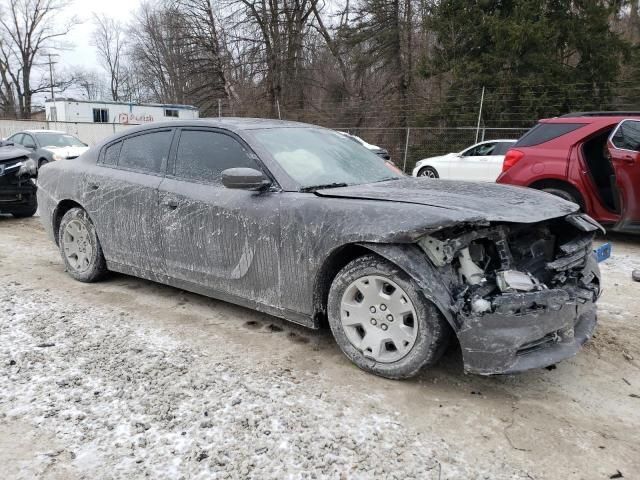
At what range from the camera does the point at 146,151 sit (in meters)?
4.50

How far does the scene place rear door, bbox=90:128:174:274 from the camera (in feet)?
14.0

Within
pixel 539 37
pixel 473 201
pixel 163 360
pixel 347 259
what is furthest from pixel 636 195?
pixel 539 37

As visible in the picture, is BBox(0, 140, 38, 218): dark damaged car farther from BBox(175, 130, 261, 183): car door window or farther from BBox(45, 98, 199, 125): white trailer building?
BBox(45, 98, 199, 125): white trailer building

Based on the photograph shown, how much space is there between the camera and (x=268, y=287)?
11.6ft

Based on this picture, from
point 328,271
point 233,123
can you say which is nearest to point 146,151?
point 233,123

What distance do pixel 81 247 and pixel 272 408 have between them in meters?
3.09

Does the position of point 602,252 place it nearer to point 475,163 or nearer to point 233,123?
point 233,123

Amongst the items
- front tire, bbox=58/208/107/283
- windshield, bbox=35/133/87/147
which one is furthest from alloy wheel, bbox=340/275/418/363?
windshield, bbox=35/133/87/147

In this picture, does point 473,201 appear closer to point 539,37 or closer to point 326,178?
point 326,178

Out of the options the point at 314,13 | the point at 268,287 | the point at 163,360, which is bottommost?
the point at 163,360

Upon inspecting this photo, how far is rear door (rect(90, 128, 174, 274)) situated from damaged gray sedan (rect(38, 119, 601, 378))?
1cm

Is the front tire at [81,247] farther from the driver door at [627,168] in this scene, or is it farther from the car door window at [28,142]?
the car door window at [28,142]

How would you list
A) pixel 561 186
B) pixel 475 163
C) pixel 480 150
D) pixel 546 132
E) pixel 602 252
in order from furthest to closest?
pixel 480 150 → pixel 475 163 → pixel 546 132 → pixel 561 186 → pixel 602 252

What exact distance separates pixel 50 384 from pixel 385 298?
6.48 feet
